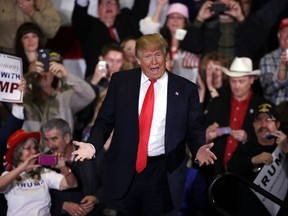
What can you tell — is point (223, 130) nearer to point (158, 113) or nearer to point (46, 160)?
point (158, 113)

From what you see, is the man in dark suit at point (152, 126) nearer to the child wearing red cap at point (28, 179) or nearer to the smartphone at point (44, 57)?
the child wearing red cap at point (28, 179)

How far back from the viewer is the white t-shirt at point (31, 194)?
5.38m

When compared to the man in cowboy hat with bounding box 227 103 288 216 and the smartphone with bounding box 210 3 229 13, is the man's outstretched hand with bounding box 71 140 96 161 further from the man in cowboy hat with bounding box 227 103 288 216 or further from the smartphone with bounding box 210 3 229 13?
the smartphone with bounding box 210 3 229 13

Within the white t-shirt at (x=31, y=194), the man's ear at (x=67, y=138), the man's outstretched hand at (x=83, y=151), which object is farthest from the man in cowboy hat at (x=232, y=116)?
the man's outstretched hand at (x=83, y=151)

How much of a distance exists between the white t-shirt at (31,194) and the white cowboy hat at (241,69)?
1951 mm

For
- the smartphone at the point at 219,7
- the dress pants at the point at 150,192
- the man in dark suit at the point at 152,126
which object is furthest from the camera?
the smartphone at the point at 219,7

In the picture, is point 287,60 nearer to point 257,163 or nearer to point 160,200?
point 257,163

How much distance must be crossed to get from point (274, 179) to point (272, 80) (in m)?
1.26

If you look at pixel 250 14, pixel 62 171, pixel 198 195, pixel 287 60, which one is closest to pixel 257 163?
pixel 198 195

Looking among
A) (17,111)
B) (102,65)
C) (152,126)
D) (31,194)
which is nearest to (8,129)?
(17,111)

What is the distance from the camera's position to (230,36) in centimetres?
714

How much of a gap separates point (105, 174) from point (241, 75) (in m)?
1.78

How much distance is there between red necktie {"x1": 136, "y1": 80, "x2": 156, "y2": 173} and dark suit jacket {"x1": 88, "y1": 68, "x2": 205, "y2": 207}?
35 mm

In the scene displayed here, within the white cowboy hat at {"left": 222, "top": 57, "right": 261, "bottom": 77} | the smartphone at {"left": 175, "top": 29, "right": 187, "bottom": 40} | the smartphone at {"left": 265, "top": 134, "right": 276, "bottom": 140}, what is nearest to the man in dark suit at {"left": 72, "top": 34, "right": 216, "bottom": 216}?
the smartphone at {"left": 265, "top": 134, "right": 276, "bottom": 140}
